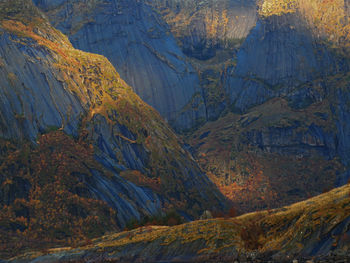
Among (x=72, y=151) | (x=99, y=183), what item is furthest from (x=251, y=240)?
(x=72, y=151)

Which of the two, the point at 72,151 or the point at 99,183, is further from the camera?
the point at 72,151

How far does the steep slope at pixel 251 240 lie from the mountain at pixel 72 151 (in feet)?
103

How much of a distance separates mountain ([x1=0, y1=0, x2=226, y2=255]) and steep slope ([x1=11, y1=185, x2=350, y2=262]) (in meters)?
31.3

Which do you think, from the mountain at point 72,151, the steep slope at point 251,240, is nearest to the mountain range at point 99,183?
the steep slope at point 251,240

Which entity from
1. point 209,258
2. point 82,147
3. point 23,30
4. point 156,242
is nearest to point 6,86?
point 82,147

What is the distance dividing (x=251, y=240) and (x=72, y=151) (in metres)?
85.2

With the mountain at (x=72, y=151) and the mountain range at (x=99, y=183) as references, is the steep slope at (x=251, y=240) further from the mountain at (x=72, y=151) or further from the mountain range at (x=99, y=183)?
the mountain at (x=72, y=151)

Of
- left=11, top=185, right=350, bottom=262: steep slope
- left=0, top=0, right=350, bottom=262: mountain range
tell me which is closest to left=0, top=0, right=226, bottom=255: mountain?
left=0, top=0, right=350, bottom=262: mountain range

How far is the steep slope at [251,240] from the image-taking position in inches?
1980

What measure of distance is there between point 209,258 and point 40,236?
5708 cm

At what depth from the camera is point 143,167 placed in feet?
525

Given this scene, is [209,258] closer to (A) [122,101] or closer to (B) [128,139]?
(B) [128,139]

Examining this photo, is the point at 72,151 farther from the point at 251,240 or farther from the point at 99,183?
the point at 251,240

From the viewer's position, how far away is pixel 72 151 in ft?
451
